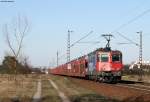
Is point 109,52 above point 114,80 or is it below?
above

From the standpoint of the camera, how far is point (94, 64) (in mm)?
54188

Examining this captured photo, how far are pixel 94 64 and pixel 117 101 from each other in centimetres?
3100

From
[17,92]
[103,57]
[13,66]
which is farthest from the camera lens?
[103,57]

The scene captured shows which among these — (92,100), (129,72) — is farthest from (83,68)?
(92,100)

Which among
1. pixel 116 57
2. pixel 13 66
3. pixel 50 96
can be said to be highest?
pixel 116 57

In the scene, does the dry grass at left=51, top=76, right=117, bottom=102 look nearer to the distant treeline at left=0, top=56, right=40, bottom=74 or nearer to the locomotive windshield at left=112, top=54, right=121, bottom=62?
the distant treeline at left=0, top=56, right=40, bottom=74

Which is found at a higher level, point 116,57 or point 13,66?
point 116,57

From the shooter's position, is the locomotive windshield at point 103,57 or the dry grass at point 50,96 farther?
the locomotive windshield at point 103,57

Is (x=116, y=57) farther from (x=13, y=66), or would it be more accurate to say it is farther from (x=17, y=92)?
(x=17, y=92)

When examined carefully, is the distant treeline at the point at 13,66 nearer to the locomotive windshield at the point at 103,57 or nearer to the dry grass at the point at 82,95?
the locomotive windshield at the point at 103,57

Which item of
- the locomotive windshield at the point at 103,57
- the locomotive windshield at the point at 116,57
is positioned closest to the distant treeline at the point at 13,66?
the locomotive windshield at the point at 103,57

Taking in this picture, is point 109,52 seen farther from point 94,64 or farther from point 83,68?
point 83,68

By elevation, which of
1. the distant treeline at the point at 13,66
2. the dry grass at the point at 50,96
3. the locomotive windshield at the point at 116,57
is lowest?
the dry grass at the point at 50,96

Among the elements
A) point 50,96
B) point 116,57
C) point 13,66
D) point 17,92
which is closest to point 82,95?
point 50,96
